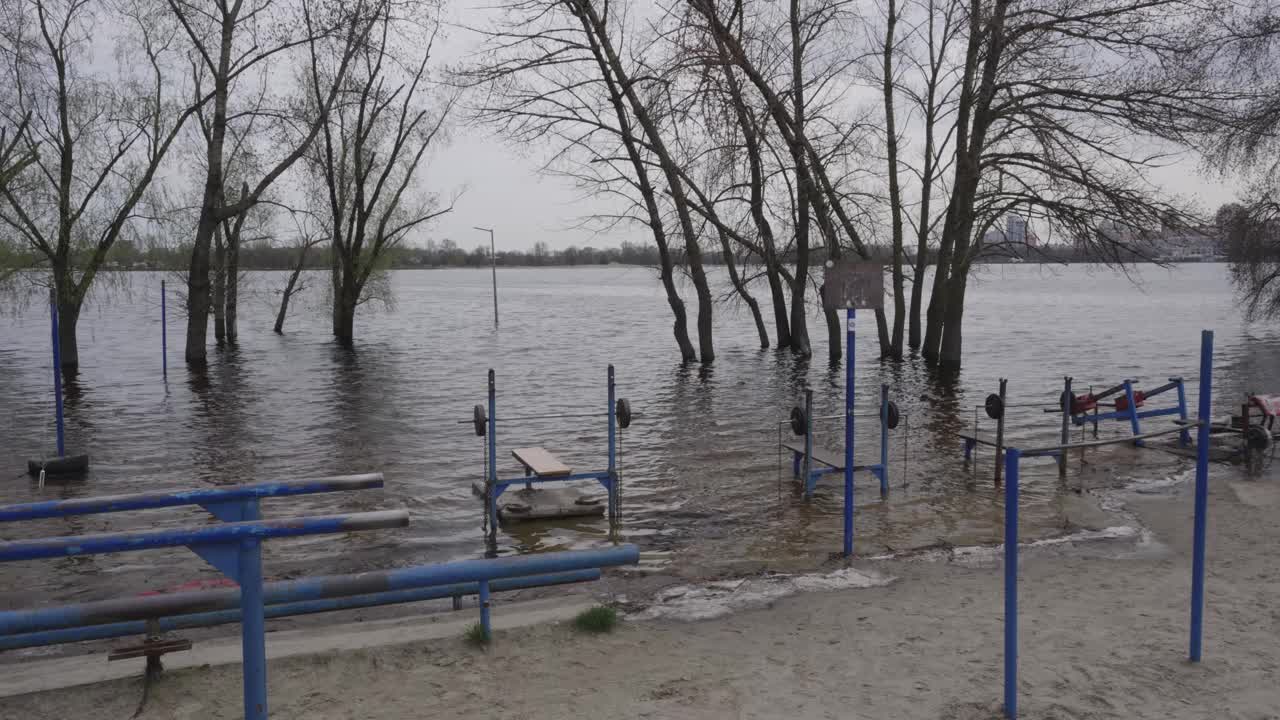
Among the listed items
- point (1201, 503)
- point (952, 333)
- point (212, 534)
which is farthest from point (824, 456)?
point (952, 333)

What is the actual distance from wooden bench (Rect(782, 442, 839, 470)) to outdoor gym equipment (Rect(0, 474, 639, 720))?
20.1ft

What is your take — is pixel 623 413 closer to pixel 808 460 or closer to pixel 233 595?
pixel 808 460

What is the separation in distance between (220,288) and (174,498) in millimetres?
40039

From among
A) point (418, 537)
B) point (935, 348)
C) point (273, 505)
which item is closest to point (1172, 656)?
point (418, 537)

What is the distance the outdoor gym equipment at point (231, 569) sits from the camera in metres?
3.52

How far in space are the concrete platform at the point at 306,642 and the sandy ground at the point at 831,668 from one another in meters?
0.14

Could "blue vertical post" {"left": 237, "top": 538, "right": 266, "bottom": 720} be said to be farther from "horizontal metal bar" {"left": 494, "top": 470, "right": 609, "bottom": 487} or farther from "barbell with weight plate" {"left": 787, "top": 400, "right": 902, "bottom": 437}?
"barbell with weight plate" {"left": 787, "top": 400, "right": 902, "bottom": 437}

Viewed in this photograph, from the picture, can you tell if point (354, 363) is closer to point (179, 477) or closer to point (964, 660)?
point (179, 477)

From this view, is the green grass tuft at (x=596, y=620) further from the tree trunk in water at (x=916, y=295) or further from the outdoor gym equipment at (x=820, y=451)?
the tree trunk in water at (x=916, y=295)

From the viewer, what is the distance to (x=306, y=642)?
6.00 meters

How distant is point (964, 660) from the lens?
575 centimetres

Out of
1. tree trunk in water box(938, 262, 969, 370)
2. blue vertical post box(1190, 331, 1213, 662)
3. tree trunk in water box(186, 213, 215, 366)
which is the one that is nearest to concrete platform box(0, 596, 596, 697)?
blue vertical post box(1190, 331, 1213, 662)

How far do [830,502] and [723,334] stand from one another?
4020 centimetres

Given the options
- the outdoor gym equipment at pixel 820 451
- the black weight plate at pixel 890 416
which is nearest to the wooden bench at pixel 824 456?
the outdoor gym equipment at pixel 820 451
